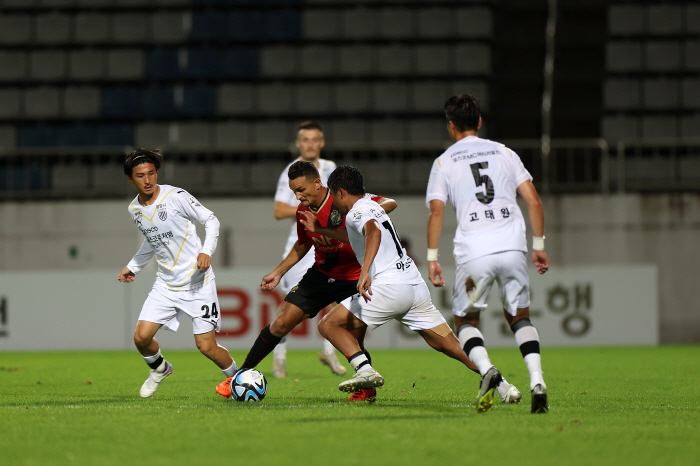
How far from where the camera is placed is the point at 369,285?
5516 millimetres

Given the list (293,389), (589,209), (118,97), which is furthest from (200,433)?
(118,97)

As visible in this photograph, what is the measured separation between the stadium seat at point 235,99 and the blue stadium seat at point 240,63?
259mm

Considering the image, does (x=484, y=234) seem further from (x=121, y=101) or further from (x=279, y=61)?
(x=121, y=101)

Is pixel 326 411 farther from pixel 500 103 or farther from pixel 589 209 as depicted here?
pixel 500 103

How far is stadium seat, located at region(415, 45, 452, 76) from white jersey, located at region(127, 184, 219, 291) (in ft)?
37.4

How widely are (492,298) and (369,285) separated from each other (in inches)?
317

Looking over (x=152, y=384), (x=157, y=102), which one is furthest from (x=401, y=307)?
(x=157, y=102)

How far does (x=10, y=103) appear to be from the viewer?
57.5 feet

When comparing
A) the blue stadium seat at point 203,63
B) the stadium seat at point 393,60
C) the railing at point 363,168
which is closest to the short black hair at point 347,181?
the railing at point 363,168

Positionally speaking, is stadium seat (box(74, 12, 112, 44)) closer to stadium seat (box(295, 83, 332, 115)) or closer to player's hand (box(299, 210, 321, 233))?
stadium seat (box(295, 83, 332, 115))

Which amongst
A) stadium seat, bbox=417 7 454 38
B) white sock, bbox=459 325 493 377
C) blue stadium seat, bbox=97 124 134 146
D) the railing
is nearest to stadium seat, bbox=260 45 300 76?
the railing

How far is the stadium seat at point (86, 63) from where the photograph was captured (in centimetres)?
1759

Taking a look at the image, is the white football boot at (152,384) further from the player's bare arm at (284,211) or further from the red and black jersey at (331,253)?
the player's bare arm at (284,211)

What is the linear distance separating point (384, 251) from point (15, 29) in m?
14.2
